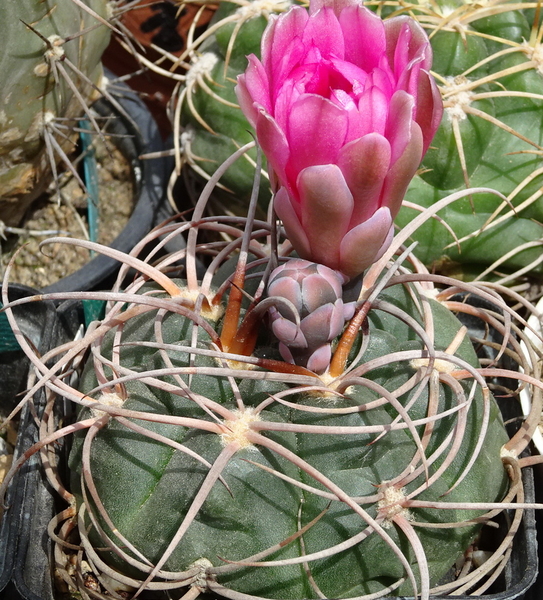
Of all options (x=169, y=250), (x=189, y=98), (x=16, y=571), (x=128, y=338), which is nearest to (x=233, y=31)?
(x=189, y=98)

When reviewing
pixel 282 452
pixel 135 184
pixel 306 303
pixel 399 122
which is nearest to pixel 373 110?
pixel 399 122

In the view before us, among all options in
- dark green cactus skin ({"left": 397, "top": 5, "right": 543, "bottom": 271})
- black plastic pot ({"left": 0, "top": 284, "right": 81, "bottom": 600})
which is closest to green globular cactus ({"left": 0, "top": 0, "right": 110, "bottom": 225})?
black plastic pot ({"left": 0, "top": 284, "right": 81, "bottom": 600})

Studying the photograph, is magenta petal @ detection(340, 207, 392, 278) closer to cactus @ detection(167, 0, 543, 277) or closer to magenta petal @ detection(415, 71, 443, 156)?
magenta petal @ detection(415, 71, 443, 156)

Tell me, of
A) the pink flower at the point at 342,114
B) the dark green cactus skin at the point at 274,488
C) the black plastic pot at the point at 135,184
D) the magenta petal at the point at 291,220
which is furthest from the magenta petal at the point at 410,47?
the black plastic pot at the point at 135,184

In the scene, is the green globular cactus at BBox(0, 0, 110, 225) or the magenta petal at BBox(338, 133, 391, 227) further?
the green globular cactus at BBox(0, 0, 110, 225)

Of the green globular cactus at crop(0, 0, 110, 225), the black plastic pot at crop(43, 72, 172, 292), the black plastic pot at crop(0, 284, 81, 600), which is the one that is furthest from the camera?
the black plastic pot at crop(43, 72, 172, 292)

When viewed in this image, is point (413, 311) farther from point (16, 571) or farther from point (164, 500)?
point (16, 571)

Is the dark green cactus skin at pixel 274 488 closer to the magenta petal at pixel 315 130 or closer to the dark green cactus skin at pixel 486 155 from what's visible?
the magenta petal at pixel 315 130

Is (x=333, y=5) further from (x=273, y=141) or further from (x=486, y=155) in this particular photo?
(x=486, y=155)
